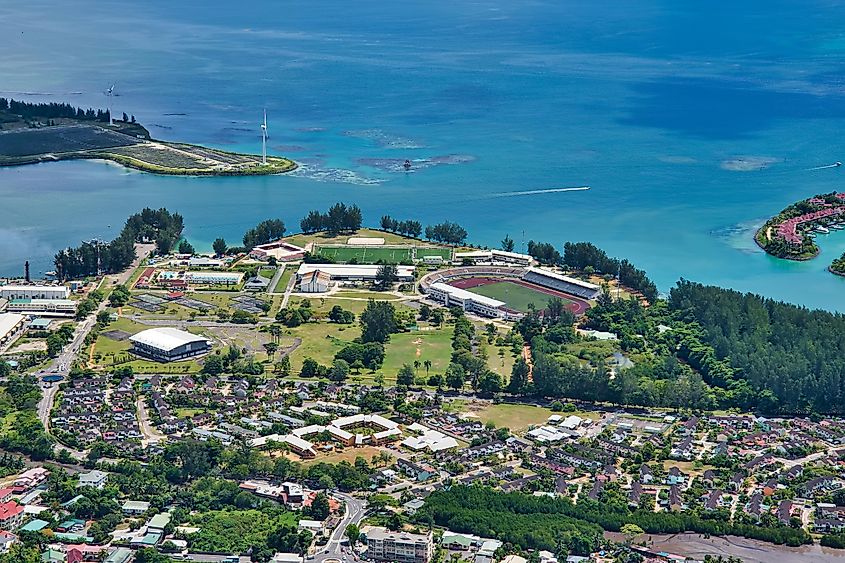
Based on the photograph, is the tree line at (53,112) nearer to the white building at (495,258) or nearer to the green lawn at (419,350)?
the white building at (495,258)

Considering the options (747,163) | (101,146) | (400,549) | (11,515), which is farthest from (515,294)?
(101,146)

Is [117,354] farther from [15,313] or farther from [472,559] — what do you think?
[472,559]

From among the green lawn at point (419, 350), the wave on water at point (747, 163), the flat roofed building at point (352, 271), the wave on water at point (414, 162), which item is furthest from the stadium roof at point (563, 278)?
the wave on water at point (747, 163)

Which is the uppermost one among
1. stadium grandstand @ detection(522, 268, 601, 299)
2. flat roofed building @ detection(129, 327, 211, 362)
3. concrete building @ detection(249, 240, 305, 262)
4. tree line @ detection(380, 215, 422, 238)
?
tree line @ detection(380, 215, 422, 238)

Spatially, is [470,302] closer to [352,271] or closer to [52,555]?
Answer: [352,271]

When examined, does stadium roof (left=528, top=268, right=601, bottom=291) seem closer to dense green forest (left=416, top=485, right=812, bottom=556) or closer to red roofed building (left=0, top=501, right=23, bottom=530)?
dense green forest (left=416, top=485, right=812, bottom=556)

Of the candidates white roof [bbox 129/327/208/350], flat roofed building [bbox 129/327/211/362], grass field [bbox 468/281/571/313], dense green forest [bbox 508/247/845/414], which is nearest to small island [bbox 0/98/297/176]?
grass field [bbox 468/281/571/313]

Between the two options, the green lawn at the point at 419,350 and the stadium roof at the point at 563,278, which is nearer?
the green lawn at the point at 419,350
